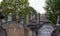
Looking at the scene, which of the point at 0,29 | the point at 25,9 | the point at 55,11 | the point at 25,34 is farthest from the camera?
the point at 55,11

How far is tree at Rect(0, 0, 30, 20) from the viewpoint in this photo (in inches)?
744

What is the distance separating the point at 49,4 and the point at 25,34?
1084 cm

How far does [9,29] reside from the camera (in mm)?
13477

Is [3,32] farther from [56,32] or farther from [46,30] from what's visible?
[56,32]

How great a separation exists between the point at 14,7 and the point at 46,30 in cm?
572

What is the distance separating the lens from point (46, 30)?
1413cm

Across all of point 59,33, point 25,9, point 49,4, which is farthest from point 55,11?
point 59,33

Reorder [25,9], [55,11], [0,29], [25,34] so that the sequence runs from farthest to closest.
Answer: [55,11], [25,9], [25,34], [0,29]

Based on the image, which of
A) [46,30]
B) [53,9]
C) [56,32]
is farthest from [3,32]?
[53,9]

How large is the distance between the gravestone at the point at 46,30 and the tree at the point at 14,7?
5.31 m

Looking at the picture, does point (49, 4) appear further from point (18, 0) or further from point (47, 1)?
point (18, 0)

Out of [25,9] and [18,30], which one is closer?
[18,30]

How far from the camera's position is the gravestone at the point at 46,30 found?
14.0m

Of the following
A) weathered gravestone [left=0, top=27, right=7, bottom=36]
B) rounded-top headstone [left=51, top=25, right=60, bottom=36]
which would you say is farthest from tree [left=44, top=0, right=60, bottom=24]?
weathered gravestone [left=0, top=27, right=7, bottom=36]
